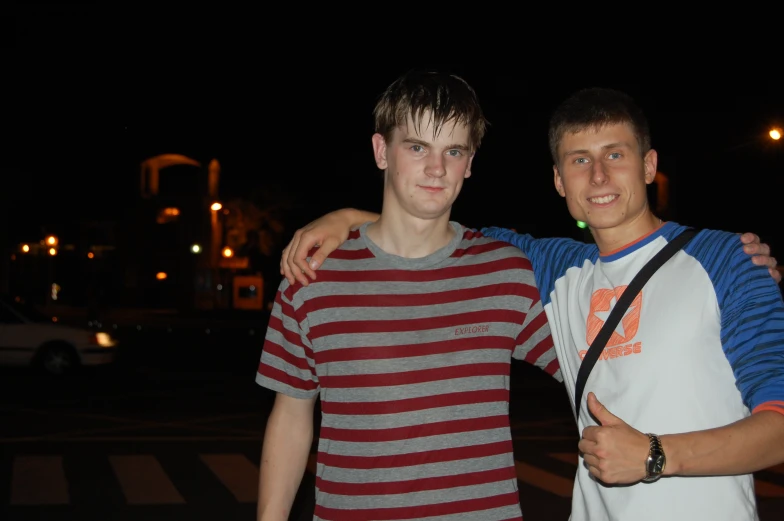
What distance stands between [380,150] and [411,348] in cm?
81

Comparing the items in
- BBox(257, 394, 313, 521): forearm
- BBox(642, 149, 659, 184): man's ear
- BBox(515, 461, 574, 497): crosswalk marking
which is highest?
BBox(642, 149, 659, 184): man's ear

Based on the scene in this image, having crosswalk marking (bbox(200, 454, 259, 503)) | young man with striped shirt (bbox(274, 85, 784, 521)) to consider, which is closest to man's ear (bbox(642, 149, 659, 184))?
young man with striped shirt (bbox(274, 85, 784, 521))

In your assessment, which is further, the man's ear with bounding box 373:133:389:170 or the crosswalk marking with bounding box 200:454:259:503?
the crosswalk marking with bounding box 200:454:259:503

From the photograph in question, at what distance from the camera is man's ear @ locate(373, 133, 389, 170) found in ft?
11.3

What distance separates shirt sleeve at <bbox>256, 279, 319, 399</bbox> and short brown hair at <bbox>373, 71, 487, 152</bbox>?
2.41 ft

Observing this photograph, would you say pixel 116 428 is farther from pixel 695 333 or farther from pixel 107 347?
pixel 695 333

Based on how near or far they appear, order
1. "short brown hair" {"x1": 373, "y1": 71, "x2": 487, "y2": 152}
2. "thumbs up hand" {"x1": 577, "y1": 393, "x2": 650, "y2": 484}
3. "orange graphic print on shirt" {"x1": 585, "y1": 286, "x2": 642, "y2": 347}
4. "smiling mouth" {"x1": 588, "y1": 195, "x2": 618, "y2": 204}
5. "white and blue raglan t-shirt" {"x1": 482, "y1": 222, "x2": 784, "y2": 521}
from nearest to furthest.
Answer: "thumbs up hand" {"x1": 577, "y1": 393, "x2": 650, "y2": 484} < "white and blue raglan t-shirt" {"x1": 482, "y1": 222, "x2": 784, "y2": 521} < "orange graphic print on shirt" {"x1": 585, "y1": 286, "x2": 642, "y2": 347} < "smiling mouth" {"x1": 588, "y1": 195, "x2": 618, "y2": 204} < "short brown hair" {"x1": 373, "y1": 71, "x2": 487, "y2": 152}

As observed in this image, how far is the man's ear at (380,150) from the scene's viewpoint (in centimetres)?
345

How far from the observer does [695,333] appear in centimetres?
273

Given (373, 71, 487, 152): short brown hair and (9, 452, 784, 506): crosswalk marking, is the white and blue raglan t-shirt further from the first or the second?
(9, 452, 784, 506): crosswalk marking

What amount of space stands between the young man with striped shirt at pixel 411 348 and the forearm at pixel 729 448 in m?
0.90

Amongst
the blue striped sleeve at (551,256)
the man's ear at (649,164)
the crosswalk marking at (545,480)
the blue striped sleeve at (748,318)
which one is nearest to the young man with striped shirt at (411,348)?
the blue striped sleeve at (551,256)

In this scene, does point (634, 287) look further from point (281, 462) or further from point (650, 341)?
point (281, 462)

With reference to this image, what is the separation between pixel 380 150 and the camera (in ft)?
11.4
